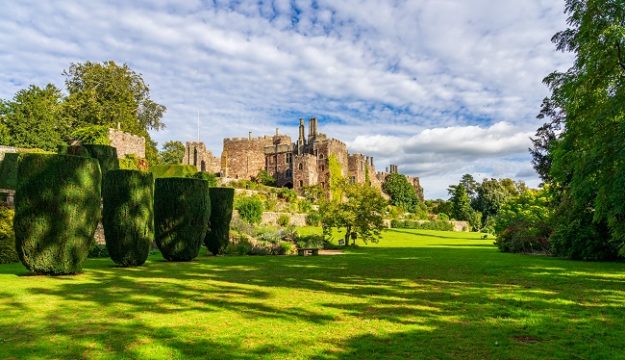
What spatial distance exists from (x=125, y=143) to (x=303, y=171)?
95.2 ft

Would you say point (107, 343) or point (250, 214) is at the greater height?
point (250, 214)

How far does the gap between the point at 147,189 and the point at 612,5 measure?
45.7 ft

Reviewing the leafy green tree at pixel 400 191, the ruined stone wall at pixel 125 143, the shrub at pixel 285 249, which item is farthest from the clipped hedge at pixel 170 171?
the leafy green tree at pixel 400 191

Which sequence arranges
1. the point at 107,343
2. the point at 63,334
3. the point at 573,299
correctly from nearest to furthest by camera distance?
the point at 107,343, the point at 63,334, the point at 573,299

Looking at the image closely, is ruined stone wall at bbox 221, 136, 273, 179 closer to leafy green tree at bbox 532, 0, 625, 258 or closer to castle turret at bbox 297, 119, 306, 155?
castle turret at bbox 297, 119, 306, 155

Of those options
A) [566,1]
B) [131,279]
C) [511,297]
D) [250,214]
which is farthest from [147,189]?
[250,214]

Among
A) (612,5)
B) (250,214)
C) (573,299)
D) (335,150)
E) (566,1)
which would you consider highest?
(335,150)

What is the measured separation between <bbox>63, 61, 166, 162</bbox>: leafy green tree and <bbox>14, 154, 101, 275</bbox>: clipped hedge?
93.4 ft

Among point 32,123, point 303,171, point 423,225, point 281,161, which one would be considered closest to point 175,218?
point 32,123

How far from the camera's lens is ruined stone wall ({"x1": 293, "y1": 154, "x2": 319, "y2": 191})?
59.4 meters

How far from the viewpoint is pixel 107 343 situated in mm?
5441

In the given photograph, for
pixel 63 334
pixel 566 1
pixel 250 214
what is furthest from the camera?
Result: pixel 250 214

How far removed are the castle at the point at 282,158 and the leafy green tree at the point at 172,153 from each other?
6616 millimetres

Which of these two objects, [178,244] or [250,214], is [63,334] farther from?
[250,214]
